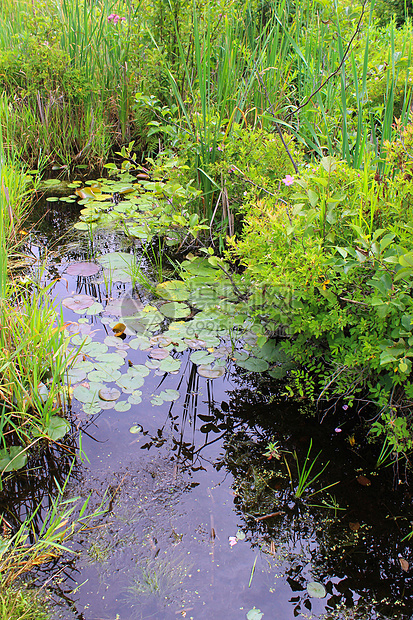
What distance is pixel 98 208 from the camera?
3.29 m

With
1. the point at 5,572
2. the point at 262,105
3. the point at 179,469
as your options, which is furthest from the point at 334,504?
the point at 262,105

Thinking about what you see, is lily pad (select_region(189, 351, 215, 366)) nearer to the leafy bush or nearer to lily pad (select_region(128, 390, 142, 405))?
lily pad (select_region(128, 390, 142, 405))

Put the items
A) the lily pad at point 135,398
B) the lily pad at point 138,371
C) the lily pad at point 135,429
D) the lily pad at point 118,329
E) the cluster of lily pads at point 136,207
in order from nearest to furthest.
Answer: the lily pad at point 135,429, the lily pad at point 135,398, the lily pad at point 138,371, the lily pad at point 118,329, the cluster of lily pads at point 136,207

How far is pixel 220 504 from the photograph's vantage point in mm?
1455

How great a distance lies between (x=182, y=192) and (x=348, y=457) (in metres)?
1.62

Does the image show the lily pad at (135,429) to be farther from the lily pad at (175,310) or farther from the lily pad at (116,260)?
the lily pad at (116,260)

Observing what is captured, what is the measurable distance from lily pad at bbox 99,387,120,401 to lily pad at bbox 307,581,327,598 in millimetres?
972

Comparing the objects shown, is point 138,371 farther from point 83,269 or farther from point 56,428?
point 83,269

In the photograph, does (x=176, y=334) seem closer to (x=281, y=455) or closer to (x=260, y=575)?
(x=281, y=455)

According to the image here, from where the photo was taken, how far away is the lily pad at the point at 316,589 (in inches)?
48.3

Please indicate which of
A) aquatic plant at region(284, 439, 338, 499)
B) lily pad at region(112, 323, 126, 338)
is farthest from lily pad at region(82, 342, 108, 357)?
aquatic plant at region(284, 439, 338, 499)

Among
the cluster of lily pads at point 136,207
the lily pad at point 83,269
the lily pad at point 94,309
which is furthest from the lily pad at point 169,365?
the lily pad at point 83,269

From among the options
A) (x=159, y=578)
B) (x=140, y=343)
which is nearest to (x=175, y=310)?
(x=140, y=343)

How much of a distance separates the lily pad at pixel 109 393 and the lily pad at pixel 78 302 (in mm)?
612
